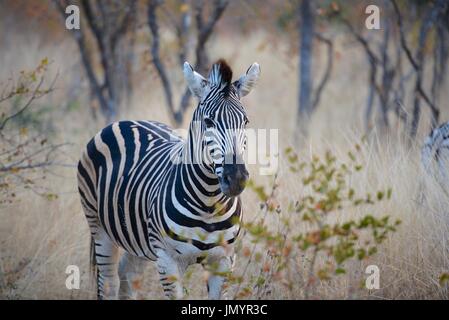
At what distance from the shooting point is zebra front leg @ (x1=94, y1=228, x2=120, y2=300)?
5562mm

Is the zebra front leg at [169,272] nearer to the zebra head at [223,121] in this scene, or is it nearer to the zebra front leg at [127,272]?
the zebra head at [223,121]

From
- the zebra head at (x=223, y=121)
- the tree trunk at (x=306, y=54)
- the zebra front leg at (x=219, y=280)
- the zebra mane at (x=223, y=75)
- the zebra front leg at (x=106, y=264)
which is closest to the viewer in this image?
the zebra head at (x=223, y=121)

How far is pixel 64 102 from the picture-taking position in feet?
41.2

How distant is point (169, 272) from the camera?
4.46 meters

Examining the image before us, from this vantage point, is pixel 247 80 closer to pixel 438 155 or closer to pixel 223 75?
pixel 223 75

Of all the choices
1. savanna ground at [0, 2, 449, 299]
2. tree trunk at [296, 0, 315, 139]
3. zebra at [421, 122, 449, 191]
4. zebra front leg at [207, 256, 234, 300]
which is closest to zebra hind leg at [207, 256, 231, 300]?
zebra front leg at [207, 256, 234, 300]

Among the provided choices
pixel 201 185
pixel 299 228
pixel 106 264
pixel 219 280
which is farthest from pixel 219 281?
pixel 299 228

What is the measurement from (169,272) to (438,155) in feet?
10.2

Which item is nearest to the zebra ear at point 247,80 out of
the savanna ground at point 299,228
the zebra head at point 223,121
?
the zebra head at point 223,121

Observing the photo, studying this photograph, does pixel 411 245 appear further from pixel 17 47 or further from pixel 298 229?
pixel 17 47

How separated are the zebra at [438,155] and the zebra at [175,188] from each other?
228 cm

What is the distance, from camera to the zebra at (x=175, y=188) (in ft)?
13.5
